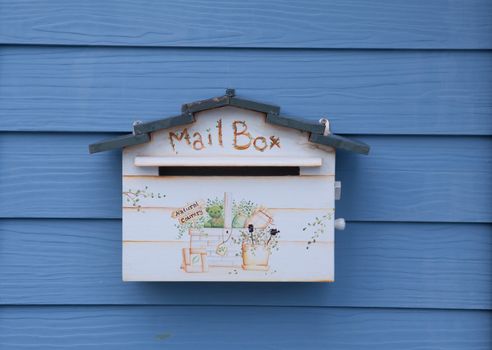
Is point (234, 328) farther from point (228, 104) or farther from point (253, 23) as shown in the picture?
A: point (253, 23)

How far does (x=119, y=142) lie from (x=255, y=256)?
29cm

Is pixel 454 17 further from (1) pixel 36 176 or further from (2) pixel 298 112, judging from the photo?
(1) pixel 36 176

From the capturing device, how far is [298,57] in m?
1.16

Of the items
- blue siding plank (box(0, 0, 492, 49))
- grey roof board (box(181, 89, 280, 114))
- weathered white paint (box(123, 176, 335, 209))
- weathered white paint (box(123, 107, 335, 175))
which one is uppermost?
blue siding plank (box(0, 0, 492, 49))

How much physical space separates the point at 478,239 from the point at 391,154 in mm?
221

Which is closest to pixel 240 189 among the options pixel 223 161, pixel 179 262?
pixel 223 161

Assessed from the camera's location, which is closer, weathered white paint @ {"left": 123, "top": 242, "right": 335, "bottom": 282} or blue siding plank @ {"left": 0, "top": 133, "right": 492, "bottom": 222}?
weathered white paint @ {"left": 123, "top": 242, "right": 335, "bottom": 282}

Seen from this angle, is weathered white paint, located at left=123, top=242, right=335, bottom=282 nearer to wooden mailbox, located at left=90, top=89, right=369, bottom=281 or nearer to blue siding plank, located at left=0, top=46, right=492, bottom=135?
wooden mailbox, located at left=90, top=89, right=369, bottom=281

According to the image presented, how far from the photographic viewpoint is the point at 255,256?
1.06 m

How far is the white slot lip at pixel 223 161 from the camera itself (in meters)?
1.03

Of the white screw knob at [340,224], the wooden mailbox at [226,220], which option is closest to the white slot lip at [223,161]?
the wooden mailbox at [226,220]

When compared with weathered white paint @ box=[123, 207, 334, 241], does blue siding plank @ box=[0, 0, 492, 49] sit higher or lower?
higher

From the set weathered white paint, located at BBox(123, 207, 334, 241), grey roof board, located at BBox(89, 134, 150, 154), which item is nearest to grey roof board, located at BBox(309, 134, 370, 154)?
weathered white paint, located at BBox(123, 207, 334, 241)

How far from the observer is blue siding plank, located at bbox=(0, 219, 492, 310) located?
1164 millimetres
